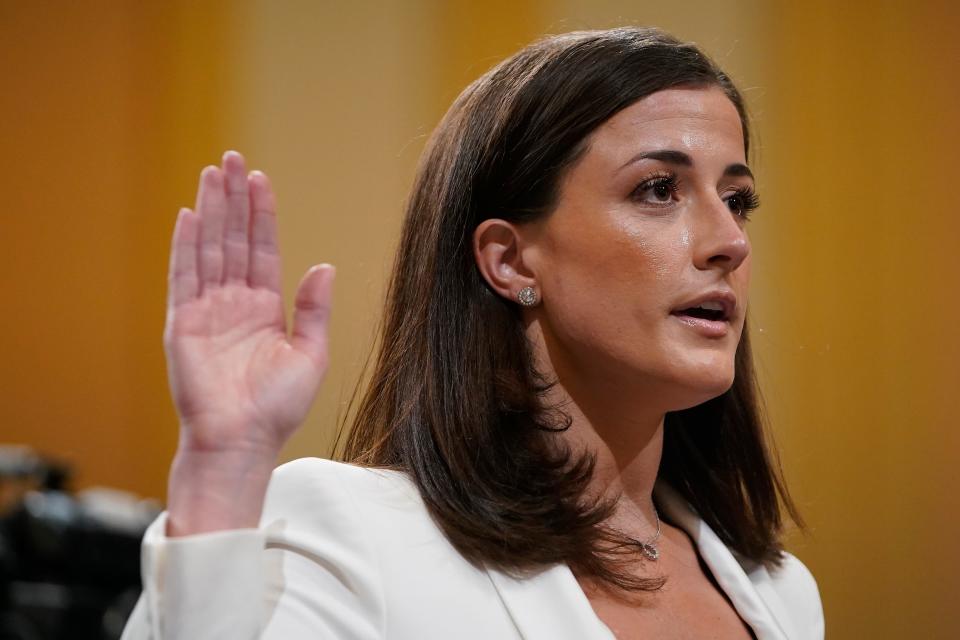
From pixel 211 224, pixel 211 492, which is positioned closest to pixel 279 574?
pixel 211 492

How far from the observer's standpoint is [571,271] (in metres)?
1.61

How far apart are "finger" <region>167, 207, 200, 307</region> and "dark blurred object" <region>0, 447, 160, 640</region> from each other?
59.3 inches

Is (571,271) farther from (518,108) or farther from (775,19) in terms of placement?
(775,19)

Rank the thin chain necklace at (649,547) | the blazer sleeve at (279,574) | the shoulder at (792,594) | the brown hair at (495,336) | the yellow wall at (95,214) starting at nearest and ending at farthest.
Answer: the blazer sleeve at (279,574), the brown hair at (495,336), the thin chain necklace at (649,547), the shoulder at (792,594), the yellow wall at (95,214)

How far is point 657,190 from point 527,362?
1.04 feet

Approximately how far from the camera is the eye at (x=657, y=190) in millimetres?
1610

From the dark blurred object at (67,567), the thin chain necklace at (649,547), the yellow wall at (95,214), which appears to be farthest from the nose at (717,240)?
the yellow wall at (95,214)

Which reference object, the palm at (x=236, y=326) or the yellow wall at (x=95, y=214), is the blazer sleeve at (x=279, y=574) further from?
the yellow wall at (x=95, y=214)

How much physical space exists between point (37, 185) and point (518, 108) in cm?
295

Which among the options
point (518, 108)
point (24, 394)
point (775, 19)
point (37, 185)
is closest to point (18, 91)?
point (37, 185)

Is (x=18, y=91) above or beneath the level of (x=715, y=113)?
beneath

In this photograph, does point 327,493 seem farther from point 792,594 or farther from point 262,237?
point 792,594

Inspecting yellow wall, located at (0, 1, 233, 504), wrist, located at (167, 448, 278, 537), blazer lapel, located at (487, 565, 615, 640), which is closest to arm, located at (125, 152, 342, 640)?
wrist, located at (167, 448, 278, 537)

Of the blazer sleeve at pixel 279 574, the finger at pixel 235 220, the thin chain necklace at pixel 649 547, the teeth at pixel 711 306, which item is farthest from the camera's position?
the thin chain necklace at pixel 649 547
